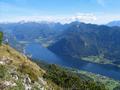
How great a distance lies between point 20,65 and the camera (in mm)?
103062

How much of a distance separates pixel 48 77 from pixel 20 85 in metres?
52.7

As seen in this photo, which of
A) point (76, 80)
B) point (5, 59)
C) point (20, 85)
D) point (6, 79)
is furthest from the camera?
point (76, 80)

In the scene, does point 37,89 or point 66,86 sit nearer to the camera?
point 37,89

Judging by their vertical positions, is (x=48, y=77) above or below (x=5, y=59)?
below

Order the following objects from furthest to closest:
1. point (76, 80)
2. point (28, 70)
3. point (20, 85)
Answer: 1. point (76, 80)
2. point (28, 70)
3. point (20, 85)

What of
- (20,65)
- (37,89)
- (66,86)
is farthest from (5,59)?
(66,86)

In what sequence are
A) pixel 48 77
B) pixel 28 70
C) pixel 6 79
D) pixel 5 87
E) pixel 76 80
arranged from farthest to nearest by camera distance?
1. pixel 76 80
2. pixel 48 77
3. pixel 28 70
4. pixel 6 79
5. pixel 5 87

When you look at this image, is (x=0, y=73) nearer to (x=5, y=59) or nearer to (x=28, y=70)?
(x=5, y=59)

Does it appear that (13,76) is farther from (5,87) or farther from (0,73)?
(5,87)

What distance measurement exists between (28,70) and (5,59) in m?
10.5

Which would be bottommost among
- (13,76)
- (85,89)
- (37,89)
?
(85,89)

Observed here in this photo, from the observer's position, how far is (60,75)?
460 ft

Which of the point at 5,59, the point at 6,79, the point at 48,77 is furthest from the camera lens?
the point at 48,77

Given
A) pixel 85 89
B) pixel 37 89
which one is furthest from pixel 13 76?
pixel 85 89
